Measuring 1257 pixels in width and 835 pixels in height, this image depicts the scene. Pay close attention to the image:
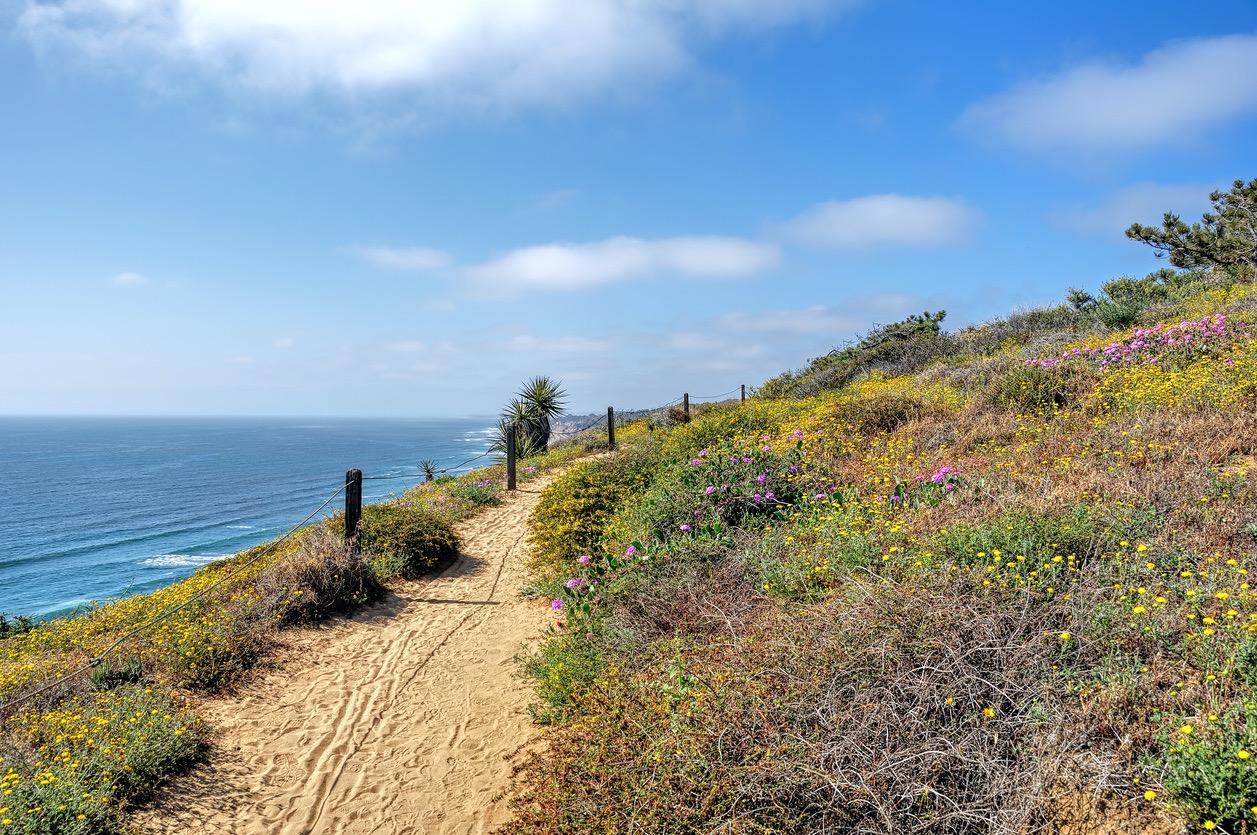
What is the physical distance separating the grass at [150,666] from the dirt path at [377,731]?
348 millimetres

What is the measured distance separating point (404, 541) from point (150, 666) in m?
4.26

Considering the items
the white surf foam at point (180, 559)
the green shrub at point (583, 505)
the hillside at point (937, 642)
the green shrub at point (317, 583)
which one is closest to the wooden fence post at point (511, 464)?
the green shrub at point (583, 505)

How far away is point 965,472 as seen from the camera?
733 cm

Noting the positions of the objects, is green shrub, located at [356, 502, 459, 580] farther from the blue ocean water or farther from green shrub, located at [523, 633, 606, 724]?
the blue ocean water

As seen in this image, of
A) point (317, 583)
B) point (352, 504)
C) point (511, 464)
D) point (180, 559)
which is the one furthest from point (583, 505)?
point (180, 559)

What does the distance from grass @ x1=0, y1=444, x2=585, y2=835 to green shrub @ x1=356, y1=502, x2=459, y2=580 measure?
2 cm

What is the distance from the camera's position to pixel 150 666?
22.9 feet

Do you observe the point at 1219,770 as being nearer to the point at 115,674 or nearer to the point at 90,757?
the point at 90,757

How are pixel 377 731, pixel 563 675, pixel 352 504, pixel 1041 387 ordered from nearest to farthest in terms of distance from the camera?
pixel 563 675 < pixel 377 731 < pixel 1041 387 < pixel 352 504

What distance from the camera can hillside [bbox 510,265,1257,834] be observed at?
317 centimetres

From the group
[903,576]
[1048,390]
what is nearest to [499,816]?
[903,576]

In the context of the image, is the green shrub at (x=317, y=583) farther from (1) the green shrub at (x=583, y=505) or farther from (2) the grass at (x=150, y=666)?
(1) the green shrub at (x=583, y=505)

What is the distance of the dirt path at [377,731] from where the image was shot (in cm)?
482

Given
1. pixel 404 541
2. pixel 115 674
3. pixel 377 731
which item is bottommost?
pixel 377 731
